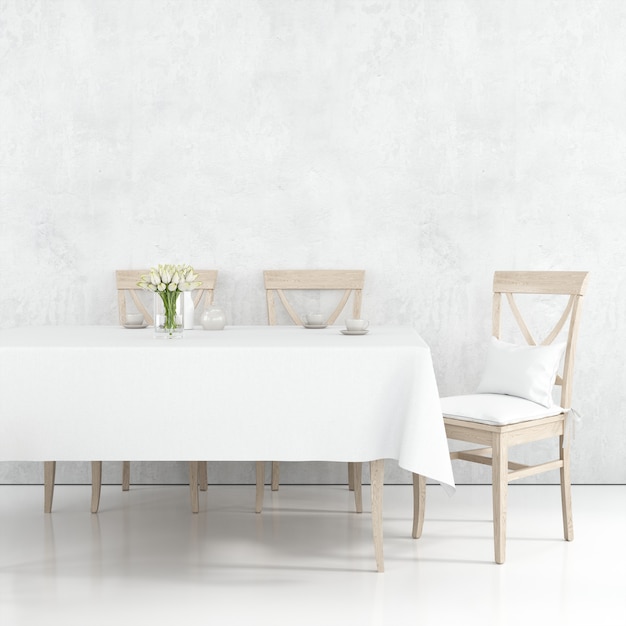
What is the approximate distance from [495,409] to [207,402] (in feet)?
3.35

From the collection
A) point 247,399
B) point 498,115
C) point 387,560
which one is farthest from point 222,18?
point 387,560

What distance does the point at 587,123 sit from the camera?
3873mm

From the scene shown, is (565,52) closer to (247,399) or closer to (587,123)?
(587,123)

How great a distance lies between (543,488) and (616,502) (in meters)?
0.36

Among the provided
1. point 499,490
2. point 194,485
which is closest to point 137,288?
point 194,485

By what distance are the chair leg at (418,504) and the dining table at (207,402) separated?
1.58ft

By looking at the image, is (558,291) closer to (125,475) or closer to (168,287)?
(168,287)

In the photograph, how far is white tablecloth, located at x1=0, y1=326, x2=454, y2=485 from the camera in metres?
2.58

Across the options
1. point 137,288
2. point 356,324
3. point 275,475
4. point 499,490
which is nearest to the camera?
point 499,490

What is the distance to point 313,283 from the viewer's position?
3834 mm

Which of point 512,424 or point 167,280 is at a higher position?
point 167,280

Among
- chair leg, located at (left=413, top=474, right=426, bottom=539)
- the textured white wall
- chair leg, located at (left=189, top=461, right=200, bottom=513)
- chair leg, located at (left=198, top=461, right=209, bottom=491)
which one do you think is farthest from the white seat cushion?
chair leg, located at (left=198, top=461, right=209, bottom=491)

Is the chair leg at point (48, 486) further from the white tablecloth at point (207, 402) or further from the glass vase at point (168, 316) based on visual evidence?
the glass vase at point (168, 316)

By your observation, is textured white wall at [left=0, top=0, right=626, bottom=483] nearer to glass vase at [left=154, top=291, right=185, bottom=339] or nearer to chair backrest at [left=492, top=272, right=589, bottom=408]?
chair backrest at [left=492, top=272, right=589, bottom=408]
